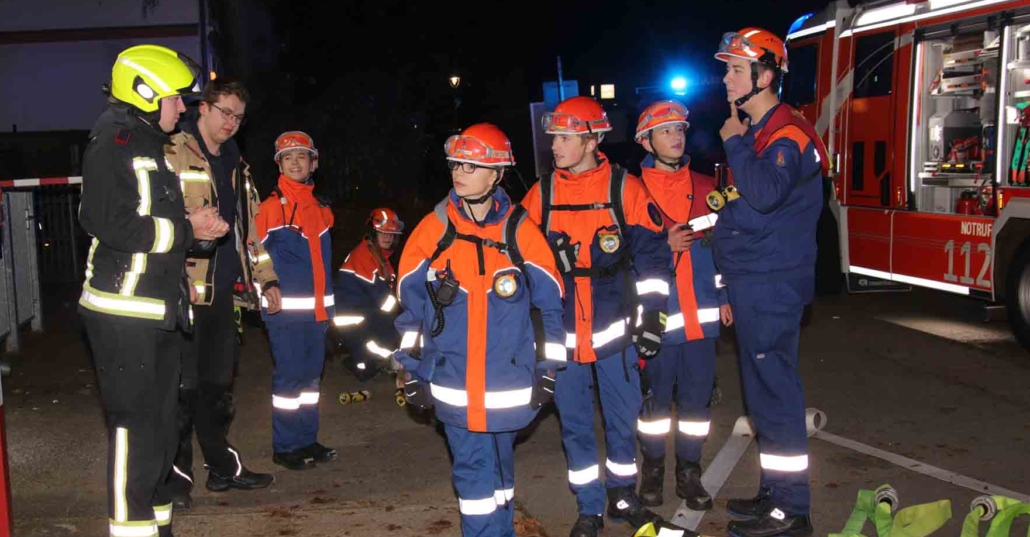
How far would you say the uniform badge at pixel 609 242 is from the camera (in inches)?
197

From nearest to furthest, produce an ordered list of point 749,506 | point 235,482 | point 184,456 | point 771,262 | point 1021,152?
point 771,262, point 749,506, point 184,456, point 235,482, point 1021,152

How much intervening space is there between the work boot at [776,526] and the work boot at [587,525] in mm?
660

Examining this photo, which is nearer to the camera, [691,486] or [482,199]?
[482,199]

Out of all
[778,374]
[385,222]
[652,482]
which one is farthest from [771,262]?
[385,222]

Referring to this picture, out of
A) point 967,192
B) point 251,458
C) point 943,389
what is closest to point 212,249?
point 251,458

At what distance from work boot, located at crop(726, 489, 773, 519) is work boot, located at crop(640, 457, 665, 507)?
361 millimetres

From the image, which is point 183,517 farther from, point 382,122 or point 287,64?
point 287,64

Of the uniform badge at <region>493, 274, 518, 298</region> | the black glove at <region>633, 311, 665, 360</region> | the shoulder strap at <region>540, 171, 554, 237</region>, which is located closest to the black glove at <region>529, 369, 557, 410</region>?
the uniform badge at <region>493, 274, 518, 298</region>

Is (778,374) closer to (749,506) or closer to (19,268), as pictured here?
(749,506)

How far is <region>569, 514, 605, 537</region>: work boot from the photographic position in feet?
16.4

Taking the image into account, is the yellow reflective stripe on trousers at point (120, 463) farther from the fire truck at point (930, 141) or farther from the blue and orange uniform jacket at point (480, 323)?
the fire truck at point (930, 141)

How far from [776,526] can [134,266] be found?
314 centimetres

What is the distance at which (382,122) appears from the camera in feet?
61.0

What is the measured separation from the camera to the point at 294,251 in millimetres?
6195
